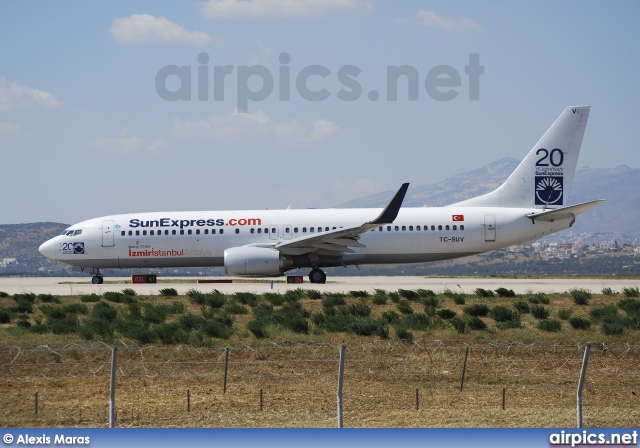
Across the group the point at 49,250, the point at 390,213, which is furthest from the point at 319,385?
the point at 49,250

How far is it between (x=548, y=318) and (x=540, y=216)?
13.2m

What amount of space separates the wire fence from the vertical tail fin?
1986 centimetres

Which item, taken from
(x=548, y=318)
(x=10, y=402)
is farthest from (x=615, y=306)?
(x=10, y=402)

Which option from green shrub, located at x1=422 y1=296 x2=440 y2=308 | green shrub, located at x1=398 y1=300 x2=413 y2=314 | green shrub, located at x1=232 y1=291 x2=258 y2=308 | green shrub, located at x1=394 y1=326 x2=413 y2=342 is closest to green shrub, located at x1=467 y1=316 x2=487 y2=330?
green shrub, located at x1=394 y1=326 x2=413 y2=342

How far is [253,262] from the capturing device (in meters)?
35.1

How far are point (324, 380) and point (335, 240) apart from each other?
20523 mm

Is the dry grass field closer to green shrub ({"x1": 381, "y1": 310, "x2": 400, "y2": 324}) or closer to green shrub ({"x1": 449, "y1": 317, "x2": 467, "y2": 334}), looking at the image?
green shrub ({"x1": 449, "y1": 317, "x2": 467, "y2": 334})

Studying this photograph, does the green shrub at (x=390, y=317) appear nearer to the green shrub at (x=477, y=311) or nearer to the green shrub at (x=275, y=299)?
the green shrub at (x=477, y=311)

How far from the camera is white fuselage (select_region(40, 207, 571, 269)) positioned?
3666cm

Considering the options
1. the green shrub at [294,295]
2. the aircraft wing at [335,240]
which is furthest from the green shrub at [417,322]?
the aircraft wing at [335,240]

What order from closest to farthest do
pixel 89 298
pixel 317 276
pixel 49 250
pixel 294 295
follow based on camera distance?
pixel 294 295 → pixel 89 298 → pixel 317 276 → pixel 49 250

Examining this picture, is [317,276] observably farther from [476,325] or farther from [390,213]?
[476,325]

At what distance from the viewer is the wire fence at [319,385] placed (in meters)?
12.4

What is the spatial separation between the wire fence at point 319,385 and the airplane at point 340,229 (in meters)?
17.4
